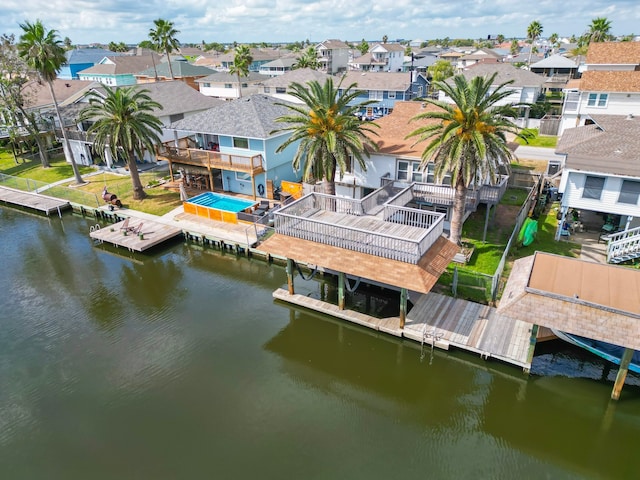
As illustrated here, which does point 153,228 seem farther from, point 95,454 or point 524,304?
point 524,304

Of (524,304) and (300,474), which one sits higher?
(524,304)

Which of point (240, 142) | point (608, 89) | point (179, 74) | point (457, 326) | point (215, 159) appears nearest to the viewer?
point (457, 326)

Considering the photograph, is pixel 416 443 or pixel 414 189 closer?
pixel 416 443

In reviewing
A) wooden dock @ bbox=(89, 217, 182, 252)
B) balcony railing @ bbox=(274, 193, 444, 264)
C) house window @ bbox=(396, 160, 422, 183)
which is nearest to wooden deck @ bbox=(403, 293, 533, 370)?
balcony railing @ bbox=(274, 193, 444, 264)

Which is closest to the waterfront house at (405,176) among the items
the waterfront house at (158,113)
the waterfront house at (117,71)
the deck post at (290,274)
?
the deck post at (290,274)

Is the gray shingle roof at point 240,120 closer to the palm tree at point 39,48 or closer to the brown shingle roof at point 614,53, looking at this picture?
the palm tree at point 39,48

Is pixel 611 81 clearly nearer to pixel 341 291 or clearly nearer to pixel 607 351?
pixel 607 351

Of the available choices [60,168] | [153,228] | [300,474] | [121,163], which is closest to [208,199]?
[153,228]

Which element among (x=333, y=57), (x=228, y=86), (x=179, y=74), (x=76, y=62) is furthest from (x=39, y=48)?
(x=76, y=62)
